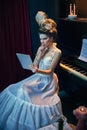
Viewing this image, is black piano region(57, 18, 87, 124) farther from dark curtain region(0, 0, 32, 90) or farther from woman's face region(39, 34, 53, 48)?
dark curtain region(0, 0, 32, 90)

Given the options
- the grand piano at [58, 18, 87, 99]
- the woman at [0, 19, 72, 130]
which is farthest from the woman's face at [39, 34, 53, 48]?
the grand piano at [58, 18, 87, 99]

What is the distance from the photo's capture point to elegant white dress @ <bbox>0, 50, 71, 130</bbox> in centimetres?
245

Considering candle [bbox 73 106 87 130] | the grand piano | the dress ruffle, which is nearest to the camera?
candle [bbox 73 106 87 130]

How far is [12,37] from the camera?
3574 mm

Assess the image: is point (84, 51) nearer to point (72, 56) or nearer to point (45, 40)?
point (72, 56)

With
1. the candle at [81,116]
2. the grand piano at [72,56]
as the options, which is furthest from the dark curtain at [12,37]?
the candle at [81,116]

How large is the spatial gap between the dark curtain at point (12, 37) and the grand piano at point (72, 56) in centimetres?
64

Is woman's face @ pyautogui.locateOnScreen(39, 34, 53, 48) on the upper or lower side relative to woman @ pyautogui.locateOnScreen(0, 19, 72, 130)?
upper

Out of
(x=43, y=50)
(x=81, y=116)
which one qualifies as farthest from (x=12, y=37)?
(x=81, y=116)

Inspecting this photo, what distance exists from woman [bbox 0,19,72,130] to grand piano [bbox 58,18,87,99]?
0.24 metres

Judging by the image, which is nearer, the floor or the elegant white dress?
the elegant white dress

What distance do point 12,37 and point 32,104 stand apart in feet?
4.49

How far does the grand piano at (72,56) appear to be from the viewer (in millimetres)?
2746

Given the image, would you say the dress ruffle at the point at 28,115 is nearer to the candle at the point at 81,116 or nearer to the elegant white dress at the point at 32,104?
the elegant white dress at the point at 32,104
